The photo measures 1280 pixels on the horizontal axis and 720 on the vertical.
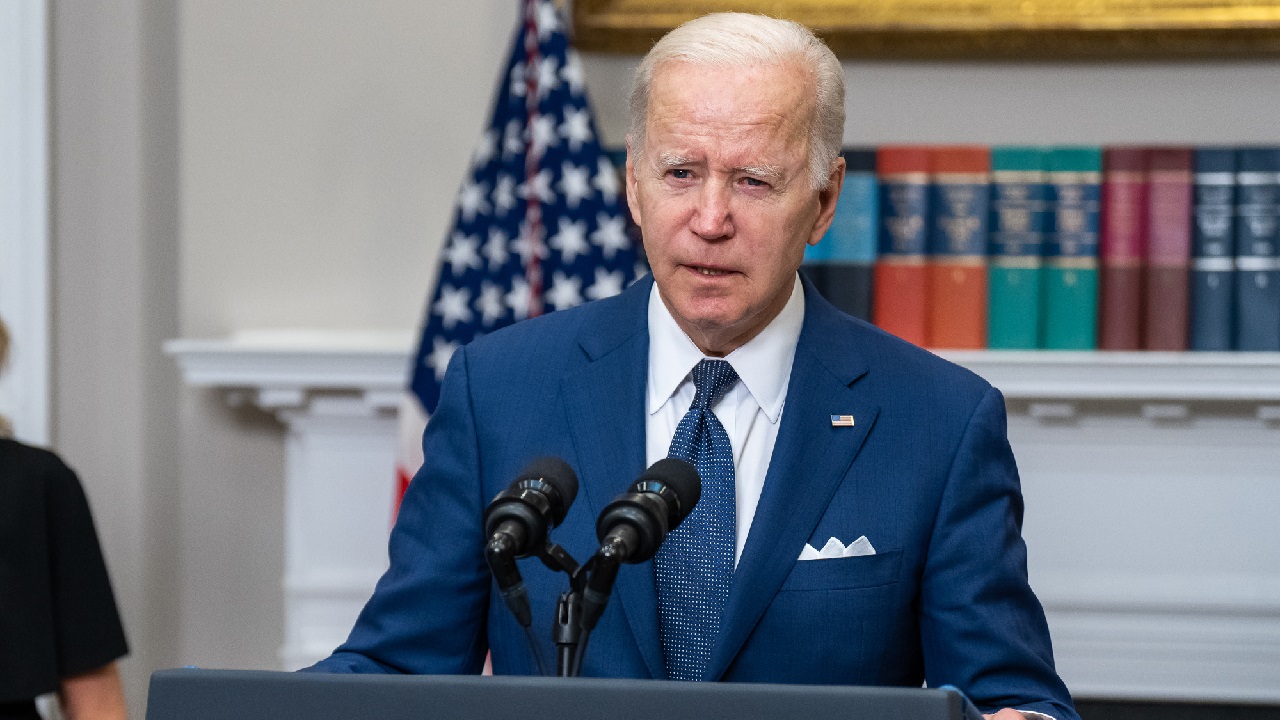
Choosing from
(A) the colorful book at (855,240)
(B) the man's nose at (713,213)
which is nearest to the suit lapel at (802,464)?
(B) the man's nose at (713,213)

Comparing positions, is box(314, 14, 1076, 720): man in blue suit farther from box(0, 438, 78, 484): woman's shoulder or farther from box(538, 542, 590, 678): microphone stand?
box(0, 438, 78, 484): woman's shoulder

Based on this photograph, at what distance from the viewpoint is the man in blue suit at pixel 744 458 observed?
61.6 inches

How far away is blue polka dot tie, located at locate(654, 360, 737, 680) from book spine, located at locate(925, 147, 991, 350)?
1.42 m

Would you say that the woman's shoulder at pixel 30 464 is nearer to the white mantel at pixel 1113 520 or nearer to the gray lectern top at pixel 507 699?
the white mantel at pixel 1113 520

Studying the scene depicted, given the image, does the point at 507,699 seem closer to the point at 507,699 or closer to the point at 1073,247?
the point at 507,699

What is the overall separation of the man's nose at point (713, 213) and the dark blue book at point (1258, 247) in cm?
176

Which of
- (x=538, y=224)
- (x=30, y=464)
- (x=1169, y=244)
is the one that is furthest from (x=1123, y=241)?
(x=30, y=464)

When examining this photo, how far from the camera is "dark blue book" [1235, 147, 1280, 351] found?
287 cm

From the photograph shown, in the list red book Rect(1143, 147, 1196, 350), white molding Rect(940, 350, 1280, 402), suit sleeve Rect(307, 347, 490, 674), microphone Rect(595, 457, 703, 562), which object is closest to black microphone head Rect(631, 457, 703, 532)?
microphone Rect(595, 457, 703, 562)

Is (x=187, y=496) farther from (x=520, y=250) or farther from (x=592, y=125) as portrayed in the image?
(x=592, y=125)

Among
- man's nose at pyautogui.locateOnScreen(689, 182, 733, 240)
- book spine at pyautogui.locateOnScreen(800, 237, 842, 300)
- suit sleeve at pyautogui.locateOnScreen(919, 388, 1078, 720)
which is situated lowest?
suit sleeve at pyautogui.locateOnScreen(919, 388, 1078, 720)

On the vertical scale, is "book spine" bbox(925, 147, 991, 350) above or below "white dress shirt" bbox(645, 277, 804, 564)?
above

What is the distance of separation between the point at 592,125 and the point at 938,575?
1631 millimetres

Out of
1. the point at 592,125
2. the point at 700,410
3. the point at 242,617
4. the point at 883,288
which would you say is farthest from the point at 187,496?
the point at 700,410
